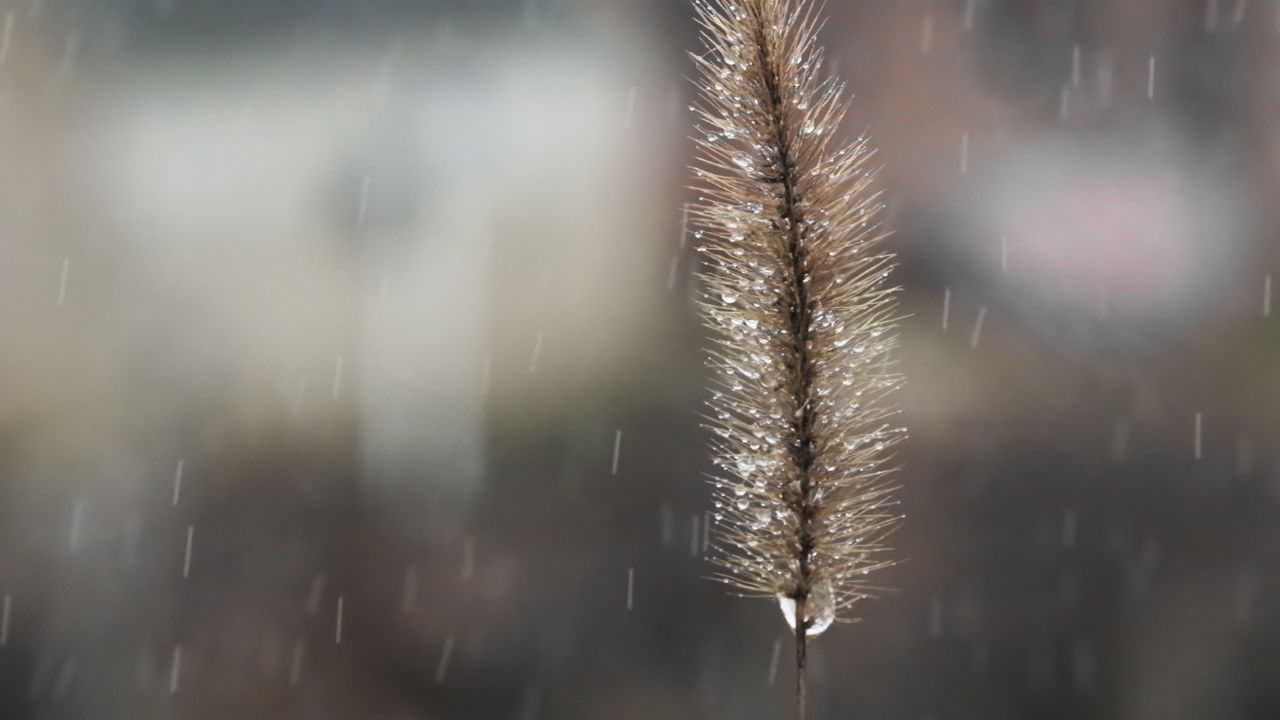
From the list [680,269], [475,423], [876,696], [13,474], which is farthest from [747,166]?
[13,474]

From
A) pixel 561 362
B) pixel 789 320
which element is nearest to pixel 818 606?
pixel 789 320

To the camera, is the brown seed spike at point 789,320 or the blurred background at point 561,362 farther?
the blurred background at point 561,362

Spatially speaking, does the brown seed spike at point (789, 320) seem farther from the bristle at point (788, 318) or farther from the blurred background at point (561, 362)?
the blurred background at point (561, 362)

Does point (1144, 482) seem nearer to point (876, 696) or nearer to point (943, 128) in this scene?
point (876, 696)

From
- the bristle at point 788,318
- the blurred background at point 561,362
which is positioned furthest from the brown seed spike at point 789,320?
the blurred background at point 561,362

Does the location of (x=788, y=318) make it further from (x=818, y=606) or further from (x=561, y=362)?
(x=561, y=362)

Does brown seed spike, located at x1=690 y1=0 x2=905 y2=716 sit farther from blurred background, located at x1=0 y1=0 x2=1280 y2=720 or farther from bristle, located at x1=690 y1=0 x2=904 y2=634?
blurred background, located at x1=0 y1=0 x2=1280 y2=720

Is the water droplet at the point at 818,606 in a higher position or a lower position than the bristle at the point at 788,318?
lower

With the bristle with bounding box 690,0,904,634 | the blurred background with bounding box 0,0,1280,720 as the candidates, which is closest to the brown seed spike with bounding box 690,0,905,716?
the bristle with bounding box 690,0,904,634
